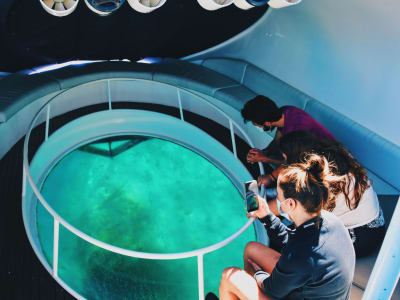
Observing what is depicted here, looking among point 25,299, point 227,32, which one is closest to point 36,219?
point 25,299

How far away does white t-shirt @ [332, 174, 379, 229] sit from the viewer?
5.95 ft

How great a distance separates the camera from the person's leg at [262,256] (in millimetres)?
1869

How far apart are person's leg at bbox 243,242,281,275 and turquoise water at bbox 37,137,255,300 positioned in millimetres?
778

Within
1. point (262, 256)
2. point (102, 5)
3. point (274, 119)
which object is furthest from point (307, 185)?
point (102, 5)

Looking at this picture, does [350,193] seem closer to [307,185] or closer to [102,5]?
[307,185]

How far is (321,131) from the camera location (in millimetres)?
2279

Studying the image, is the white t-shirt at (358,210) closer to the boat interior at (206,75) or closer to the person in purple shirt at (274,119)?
the boat interior at (206,75)

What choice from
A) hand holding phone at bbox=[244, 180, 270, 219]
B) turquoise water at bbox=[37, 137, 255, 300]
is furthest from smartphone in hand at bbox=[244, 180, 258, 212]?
turquoise water at bbox=[37, 137, 255, 300]

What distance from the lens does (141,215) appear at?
3.12 metres

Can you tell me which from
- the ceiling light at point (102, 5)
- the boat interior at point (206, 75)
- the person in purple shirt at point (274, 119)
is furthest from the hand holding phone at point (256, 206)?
the ceiling light at point (102, 5)

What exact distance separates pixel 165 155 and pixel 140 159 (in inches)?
9.8

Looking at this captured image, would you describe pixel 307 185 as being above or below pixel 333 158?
above

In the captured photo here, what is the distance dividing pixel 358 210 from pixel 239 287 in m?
0.74

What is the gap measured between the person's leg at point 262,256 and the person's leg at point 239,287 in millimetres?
190
